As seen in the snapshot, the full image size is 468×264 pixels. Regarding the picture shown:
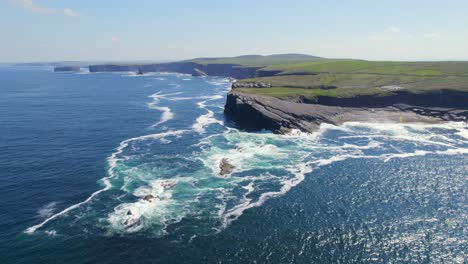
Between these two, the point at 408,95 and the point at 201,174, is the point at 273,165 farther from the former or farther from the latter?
the point at 408,95

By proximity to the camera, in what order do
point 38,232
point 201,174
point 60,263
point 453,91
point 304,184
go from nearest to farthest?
point 60,263, point 38,232, point 304,184, point 201,174, point 453,91

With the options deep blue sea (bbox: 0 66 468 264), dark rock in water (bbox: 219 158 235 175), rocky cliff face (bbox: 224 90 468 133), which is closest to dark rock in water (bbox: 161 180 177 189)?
deep blue sea (bbox: 0 66 468 264)

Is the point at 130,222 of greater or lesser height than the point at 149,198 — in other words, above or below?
below

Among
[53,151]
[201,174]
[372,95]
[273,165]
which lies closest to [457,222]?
[273,165]

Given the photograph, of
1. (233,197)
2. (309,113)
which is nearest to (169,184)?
(233,197)

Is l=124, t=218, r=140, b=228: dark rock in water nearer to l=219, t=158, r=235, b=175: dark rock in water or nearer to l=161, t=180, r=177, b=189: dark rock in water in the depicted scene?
l=161, t=180, r=177, b=189: dark rock in water

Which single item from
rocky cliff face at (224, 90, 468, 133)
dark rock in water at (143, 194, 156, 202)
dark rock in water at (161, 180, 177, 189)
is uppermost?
rocky cliff face at (224, 90, 468, 133)

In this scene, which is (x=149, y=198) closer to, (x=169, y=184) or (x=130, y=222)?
(x=169, y=184)
